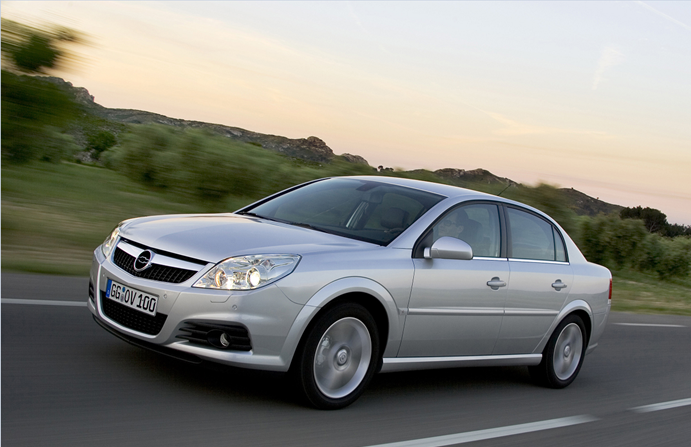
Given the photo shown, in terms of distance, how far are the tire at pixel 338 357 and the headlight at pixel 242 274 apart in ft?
1.43

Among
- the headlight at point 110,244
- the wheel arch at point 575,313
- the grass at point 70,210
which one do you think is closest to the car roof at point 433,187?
the wheel arch at point 575,313

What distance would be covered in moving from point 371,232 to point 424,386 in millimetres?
1424

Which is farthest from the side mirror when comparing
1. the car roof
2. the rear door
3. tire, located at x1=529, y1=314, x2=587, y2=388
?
tire, located at x1=529, y1=314, x2=587, y2=388

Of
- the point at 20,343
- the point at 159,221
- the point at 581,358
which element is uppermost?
the point at 159,221

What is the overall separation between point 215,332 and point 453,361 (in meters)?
2.00

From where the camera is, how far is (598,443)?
4.86 metres

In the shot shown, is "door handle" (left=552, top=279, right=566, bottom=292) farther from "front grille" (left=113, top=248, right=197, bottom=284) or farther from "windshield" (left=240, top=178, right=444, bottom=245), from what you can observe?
"front grille" (left=113, top=248, right=197, bottom=284)

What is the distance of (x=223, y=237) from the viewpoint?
4.48m

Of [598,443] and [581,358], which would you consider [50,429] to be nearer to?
[598,443]

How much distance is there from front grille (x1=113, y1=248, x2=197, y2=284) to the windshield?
1.24m

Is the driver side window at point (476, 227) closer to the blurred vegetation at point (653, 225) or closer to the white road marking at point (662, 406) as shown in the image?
the white road marking at point (662, 406)

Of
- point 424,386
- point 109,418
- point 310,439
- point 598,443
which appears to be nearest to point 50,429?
point 109,418

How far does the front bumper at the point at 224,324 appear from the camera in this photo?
4059 mm

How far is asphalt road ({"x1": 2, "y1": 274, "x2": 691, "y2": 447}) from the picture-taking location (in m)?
3.84
